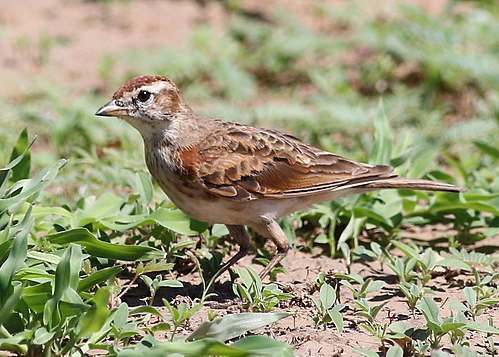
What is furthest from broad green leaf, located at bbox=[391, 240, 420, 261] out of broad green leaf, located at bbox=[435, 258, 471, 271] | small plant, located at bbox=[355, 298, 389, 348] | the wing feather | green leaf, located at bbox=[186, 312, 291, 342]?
green leaf, located at bbox=[186, 312, 291, 342]

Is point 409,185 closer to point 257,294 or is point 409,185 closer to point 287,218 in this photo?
point 287,218

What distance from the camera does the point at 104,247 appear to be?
5.10m

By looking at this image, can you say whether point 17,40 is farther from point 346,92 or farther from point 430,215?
point 430,215

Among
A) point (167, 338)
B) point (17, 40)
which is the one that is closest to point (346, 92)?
point (17, 40)

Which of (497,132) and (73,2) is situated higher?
(73,2)

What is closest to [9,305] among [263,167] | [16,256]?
[16,256]

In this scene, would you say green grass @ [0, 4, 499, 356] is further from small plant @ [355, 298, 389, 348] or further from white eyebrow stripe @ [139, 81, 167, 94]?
white eyebrow stripe @ [139, 81, 167, 94]

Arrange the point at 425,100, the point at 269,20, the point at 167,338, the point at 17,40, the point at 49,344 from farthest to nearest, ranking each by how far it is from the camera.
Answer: the point at 269,20 → the point at 17,40 → the point at 425,100 → the point at 167,338 → the point at 49,344

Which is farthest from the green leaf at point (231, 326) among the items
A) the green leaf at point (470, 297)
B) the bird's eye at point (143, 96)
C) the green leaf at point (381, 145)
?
the green leaf at point (381, 145)

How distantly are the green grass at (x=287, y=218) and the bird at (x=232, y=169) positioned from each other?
27 centimetres

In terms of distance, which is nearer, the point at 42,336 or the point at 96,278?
the point at 42,336

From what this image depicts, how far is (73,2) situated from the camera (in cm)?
1192

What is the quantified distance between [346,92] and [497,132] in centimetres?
176

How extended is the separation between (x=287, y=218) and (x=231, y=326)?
2.07 metres
